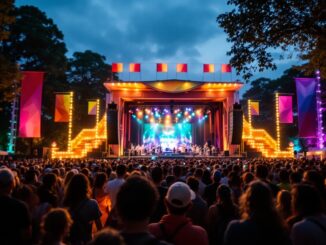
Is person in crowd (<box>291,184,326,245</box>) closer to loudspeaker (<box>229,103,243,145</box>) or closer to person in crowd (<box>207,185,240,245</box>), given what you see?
person in crowd (<box>207,185,240,245</box>)

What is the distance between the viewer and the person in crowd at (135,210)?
7.04 feet

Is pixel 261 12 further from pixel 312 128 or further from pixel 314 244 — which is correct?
pixel 312 128

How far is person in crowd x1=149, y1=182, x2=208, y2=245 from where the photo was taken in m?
2.82

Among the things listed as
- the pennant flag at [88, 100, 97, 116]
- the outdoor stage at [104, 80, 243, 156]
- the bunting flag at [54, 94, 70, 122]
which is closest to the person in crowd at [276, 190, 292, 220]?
the outdoor stage at [104, 80, 243, 156]

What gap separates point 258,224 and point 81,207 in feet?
7.52

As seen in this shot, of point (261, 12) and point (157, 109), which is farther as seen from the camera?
point (157, 109)

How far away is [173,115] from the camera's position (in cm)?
3675

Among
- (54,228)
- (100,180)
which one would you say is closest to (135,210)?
(54,228)

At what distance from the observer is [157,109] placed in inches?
1371

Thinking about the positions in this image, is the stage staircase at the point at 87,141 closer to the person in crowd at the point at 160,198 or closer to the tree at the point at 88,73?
the tree at the point at 88,73

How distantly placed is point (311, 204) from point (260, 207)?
637 millimetres

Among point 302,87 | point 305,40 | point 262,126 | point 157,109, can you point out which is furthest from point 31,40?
point 262,126

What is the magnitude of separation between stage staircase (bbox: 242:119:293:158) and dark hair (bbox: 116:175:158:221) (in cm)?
2746

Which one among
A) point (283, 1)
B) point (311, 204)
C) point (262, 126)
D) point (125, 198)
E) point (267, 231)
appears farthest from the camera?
point (262, 126)
